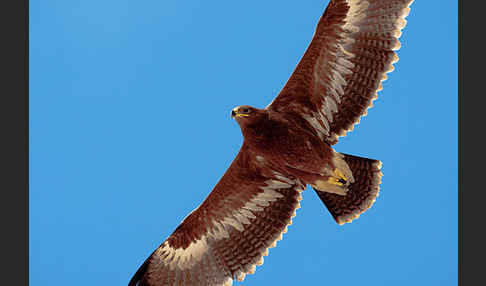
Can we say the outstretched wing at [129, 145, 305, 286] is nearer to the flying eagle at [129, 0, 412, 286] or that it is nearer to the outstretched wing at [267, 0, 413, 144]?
the flying eagle at [129, 0, 412, 286]

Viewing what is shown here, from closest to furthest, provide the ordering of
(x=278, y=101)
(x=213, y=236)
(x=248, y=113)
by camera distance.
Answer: (x=248, y=113) < (x=278, y=101) < (x=213, y=236)

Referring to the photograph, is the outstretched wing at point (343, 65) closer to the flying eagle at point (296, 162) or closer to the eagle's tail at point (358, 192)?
the flying eagle at point (296, 162)

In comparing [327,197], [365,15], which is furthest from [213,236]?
[365,15]

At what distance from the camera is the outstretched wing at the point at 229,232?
5.56 metres

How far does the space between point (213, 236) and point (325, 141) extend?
1.61m

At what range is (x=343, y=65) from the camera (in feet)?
17.8

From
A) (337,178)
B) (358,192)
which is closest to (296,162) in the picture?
(337,178)

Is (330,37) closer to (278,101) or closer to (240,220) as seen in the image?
(278,101)

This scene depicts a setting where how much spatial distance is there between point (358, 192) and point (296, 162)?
827mm

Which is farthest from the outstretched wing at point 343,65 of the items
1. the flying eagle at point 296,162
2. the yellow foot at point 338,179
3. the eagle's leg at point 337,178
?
the yellow foot at point 338,179

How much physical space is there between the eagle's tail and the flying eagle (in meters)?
0.01

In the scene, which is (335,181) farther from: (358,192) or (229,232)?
(229,232)

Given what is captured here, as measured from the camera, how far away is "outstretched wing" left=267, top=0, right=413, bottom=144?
5234 mm

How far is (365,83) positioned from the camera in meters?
5.39
